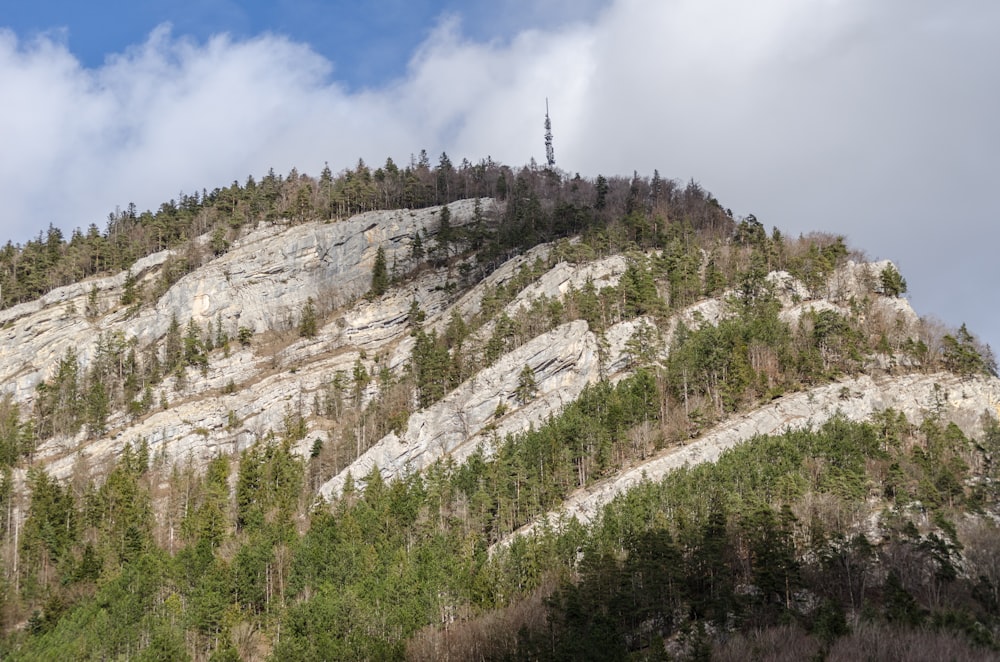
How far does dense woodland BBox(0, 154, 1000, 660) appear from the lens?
51.5 m

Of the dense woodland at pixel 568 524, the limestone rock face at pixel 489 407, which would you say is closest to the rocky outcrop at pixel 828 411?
the dense woodland at pixel 568 524

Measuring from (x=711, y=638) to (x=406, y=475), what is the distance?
4544 centimetres

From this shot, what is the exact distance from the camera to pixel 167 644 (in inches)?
2110

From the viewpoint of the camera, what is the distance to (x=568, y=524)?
64.1 m

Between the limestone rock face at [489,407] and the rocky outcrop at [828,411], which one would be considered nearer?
the rocky outcrop at [828,411]

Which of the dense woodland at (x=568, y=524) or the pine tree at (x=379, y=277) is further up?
the pine tree at (x=379, y=277)

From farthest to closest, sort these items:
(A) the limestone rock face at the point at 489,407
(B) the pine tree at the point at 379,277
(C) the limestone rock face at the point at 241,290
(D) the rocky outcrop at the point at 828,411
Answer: (C) the limestone rock face at the point at 241,290
(B) the pine tree at the point at 379,277
(A) the limestone rock face at the point at 489,407
(D) the rocky outcrop at the point at 828,411

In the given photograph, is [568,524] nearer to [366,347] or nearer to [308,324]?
[366,347]

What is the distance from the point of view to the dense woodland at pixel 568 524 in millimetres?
51469

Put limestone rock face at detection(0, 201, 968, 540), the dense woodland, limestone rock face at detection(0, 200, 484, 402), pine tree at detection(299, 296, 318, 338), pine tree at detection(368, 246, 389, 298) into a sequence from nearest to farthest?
the dense woodland < limestone rock face at detection(0, 201, 968, 540) < pine tree at detection(299, 296, 318, 338) < pine tree at detection(368, 246, 389, 298) < limestone rock face at detection(0, 200, 484, 402)

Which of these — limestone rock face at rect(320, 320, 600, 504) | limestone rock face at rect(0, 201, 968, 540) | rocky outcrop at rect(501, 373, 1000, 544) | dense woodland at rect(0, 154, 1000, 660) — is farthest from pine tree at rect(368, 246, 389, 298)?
rocky outcrop at rect(501, 373, 1000, 544)

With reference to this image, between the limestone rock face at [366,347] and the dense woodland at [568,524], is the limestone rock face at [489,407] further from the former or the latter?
the dense woodland at [568,524]

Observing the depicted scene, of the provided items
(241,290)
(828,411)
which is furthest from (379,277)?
(828,411)

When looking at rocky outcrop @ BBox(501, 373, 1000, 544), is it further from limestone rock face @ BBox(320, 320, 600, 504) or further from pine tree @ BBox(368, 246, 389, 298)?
pine tree @ BBox(368, 246, 389, 298)
